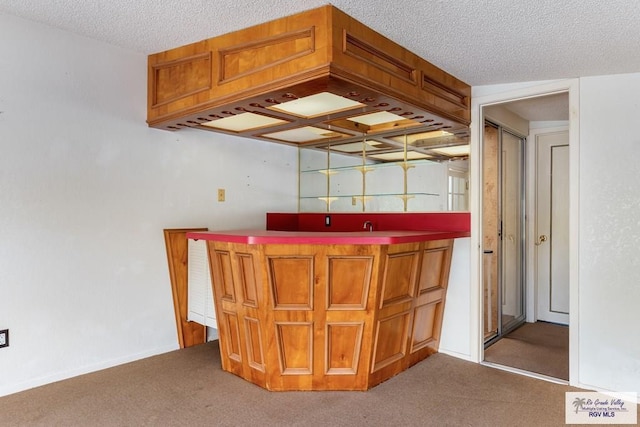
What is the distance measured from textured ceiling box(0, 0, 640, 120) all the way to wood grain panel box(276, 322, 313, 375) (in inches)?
72.2

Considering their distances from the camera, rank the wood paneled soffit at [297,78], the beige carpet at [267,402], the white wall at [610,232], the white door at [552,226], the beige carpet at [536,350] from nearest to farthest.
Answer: the wood paneled soffit at [297,78] → the beige carpet at [267,402] → the white wall at [610,232] → the beige carpet at [536,350] → the white door at [552,226]

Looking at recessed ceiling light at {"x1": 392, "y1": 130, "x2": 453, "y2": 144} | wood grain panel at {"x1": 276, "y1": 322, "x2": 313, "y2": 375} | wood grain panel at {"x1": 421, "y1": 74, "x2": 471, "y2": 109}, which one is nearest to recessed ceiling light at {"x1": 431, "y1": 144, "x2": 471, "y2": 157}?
recessed ceiling light at {"x1": 392, "y1": 130, "x2": 453, "y2": 144}

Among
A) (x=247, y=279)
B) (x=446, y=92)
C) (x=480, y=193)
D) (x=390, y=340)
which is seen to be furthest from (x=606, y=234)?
(x=247, y=279)

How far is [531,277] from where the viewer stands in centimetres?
457

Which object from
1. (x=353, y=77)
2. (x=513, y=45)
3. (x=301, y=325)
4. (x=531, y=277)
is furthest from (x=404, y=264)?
(x=531, y=277)

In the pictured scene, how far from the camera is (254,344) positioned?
274 centimetres

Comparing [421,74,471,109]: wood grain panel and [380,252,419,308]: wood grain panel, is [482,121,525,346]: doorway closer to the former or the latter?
[421,74,471,109]: wood grain panel

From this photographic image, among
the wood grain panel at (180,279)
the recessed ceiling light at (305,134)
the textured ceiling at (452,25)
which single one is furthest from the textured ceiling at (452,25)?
the wood grain panel at (180,279)

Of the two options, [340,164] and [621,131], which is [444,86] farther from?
[340,164]

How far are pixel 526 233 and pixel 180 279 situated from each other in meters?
3.61

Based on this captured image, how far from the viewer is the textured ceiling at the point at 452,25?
2104 millimetres

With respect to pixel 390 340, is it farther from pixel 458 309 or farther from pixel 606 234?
→ pixel 606 234

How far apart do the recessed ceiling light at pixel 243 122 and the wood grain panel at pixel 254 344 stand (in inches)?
60.3

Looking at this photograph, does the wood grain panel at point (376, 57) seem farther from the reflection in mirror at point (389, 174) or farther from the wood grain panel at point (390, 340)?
the wood grain panel at point (390, 340)
